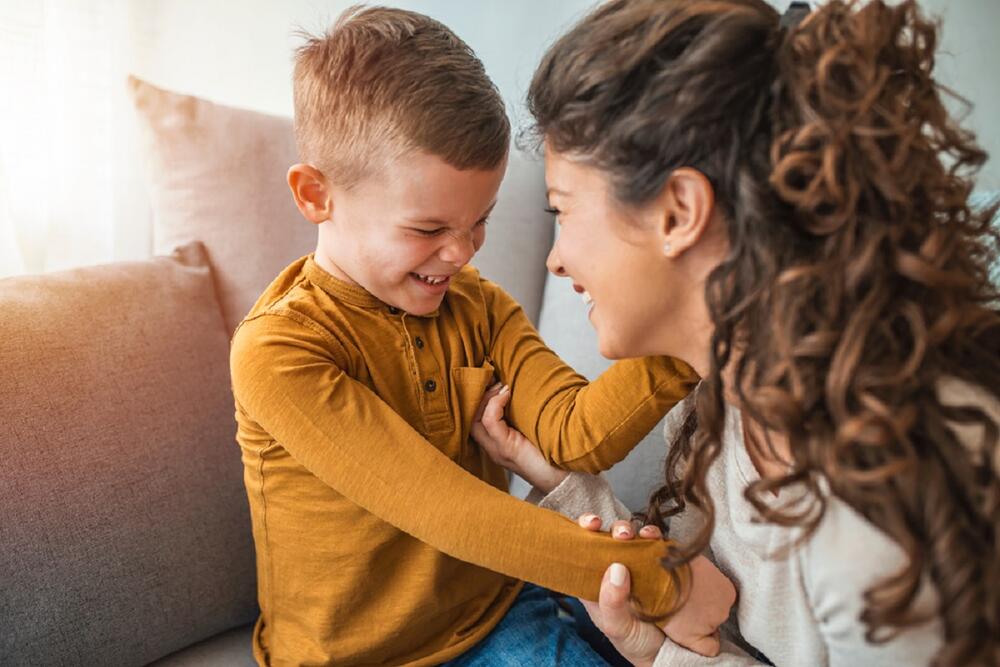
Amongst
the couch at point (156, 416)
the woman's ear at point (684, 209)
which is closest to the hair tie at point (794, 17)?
the woman's ear at point (684, 209)

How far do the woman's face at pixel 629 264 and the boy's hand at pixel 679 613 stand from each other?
237 millimetres

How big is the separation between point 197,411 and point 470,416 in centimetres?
41

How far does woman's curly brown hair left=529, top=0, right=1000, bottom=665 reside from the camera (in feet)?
2.46

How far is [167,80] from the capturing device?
5.70 feet

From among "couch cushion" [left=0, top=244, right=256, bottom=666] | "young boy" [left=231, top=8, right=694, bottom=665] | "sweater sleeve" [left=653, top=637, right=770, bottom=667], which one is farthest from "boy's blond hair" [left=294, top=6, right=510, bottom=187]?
"sweater sleeve" [left=653, top=637, right=770, bottom=667]

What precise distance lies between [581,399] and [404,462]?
10.6 inches

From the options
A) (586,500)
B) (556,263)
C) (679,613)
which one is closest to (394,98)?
(556,263)

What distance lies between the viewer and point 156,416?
119 centimetres

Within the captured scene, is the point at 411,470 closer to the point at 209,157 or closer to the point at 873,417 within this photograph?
the point at 873,417

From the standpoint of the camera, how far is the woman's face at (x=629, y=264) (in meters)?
0.88

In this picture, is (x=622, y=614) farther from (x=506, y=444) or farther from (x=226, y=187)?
(x=226, y=187)

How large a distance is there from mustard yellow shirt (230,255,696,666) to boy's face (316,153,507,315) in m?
0.04

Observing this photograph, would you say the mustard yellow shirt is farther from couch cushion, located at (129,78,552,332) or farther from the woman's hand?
couch cushion, located at (129,78,552,332)

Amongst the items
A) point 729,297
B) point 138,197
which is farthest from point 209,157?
point 729,297
